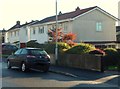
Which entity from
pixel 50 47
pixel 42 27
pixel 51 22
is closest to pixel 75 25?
pixel 51 22

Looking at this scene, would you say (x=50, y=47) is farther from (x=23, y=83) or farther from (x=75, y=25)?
(x=75, y=25)

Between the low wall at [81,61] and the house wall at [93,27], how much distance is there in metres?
19.0

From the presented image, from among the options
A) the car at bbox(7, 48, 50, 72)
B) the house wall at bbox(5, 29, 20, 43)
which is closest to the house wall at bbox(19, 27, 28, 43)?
the house wall at bbox(5, 29, 20, 43)

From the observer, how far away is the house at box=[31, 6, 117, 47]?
46000mm

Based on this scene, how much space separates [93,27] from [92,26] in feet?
0.61

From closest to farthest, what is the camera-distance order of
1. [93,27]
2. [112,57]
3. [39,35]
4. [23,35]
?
1. [112,57]
2. [93,27]
3. [39,35]
4. [23,35]

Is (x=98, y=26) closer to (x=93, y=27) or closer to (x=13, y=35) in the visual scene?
(x=93, y=27)

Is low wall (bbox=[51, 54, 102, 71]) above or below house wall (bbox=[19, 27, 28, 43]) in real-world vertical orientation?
below

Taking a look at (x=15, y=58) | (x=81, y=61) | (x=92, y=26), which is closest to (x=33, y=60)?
(x=15, y=58)

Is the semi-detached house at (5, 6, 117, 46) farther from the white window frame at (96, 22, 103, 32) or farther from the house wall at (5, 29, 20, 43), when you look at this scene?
the house wall at (5, 29, 20, 43)

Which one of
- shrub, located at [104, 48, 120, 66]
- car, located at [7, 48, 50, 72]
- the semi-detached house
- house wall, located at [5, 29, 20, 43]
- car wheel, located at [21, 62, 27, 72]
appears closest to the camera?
car, located at [7, 48, 50, 72]

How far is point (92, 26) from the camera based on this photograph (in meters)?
47.0

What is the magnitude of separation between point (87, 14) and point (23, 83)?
32.4 m

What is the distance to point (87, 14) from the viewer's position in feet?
154
